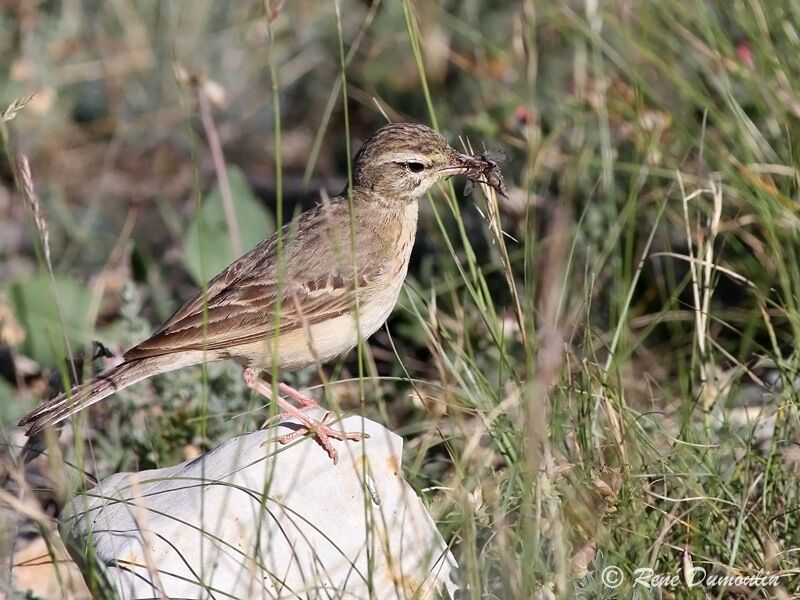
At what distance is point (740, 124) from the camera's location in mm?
5035

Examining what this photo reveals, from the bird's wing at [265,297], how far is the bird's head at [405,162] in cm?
30

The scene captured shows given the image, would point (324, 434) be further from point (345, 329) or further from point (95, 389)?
point (95, 389)

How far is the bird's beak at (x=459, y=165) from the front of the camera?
4793mm

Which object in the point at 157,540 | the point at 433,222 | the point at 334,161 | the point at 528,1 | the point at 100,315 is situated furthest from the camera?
the point at 334,161

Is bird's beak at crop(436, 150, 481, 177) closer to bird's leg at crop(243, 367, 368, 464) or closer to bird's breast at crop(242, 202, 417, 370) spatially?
bird's breast at crop(242, 202, 417, 370)

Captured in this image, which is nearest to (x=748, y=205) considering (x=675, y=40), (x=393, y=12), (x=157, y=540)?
(x=675, y=40)

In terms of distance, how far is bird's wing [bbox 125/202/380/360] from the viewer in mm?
4570

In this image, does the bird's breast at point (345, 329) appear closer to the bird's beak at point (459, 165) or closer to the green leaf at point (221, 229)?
the bird's beak at point (459, 165)

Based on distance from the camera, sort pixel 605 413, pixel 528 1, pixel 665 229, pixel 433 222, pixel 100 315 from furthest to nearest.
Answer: pixel 100 315
pixel 433 222
pixel 665 229
pixel 528 1
pixel 605 413

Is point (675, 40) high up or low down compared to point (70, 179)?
up

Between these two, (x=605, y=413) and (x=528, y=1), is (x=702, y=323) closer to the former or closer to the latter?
(x=605, y=413)

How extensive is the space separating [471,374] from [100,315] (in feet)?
10.7

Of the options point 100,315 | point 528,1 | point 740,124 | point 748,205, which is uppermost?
point 528,1
